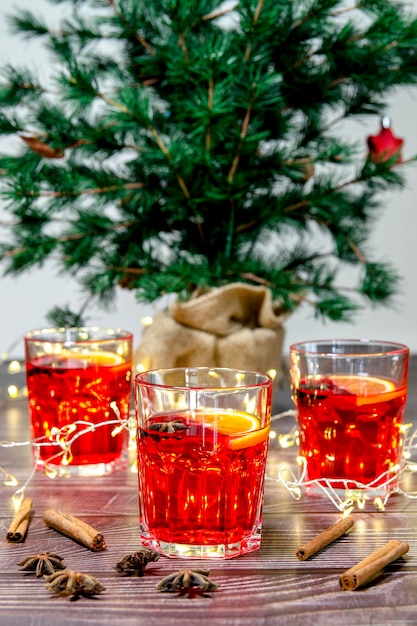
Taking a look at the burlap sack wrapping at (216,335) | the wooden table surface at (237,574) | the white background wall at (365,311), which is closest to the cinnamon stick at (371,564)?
the wooden table surface at (237,574)

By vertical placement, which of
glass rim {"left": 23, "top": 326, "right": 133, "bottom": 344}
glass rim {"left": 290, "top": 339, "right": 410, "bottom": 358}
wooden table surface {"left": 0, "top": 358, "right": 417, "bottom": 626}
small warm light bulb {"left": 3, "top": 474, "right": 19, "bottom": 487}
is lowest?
wooden table surface {"left": 0, "top": 358, "right": 417, "bottom": 626}

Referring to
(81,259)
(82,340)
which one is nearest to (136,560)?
(82,340)

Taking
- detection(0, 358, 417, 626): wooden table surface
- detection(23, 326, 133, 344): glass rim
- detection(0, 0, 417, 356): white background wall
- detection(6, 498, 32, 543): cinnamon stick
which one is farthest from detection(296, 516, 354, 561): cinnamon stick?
detection(0, 0, 417, 356): white background wall

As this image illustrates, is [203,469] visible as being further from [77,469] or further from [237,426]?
[77,469]

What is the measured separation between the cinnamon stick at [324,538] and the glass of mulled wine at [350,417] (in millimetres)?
102

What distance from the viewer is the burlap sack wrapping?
125 cm

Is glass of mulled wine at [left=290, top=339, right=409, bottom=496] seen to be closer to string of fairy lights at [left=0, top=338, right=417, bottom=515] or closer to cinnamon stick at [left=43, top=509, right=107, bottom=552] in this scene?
string of fairy lights at [left=0, top=338, right=417, bottom=515]

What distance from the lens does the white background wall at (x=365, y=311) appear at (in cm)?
207

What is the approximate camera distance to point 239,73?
46.1 inches

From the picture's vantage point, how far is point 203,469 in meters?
0.75

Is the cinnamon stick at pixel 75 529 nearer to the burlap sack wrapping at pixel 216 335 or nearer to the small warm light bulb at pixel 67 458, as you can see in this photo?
the small warm light bulb at pixel 67 458

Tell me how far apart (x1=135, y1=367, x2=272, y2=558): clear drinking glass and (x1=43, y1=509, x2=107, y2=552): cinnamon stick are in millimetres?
45

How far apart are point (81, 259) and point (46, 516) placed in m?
0.58

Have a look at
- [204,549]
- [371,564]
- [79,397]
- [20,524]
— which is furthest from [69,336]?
[371,564]
